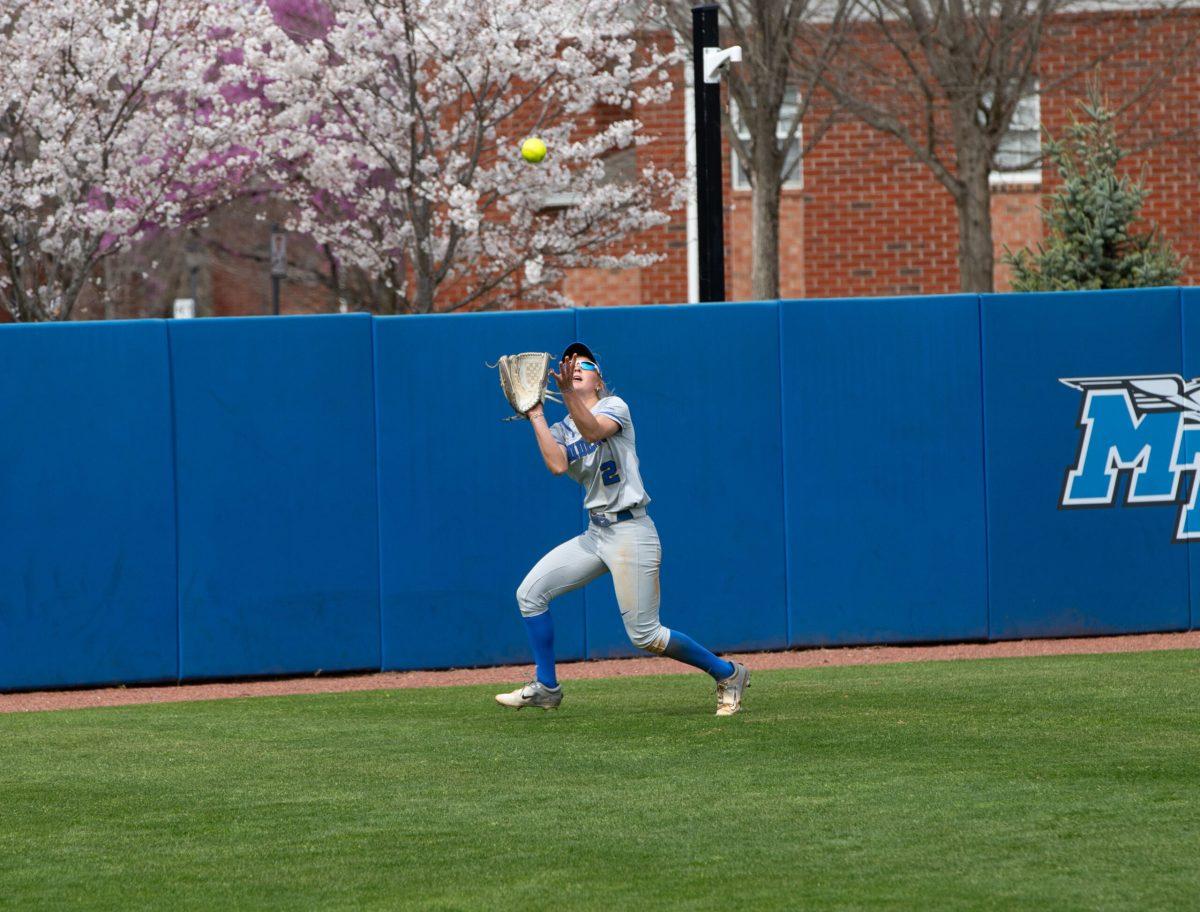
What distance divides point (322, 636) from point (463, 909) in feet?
21.4

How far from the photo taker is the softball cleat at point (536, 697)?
876 cm

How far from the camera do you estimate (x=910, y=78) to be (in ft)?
67.6

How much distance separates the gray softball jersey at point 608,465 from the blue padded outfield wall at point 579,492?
3187 millimetres

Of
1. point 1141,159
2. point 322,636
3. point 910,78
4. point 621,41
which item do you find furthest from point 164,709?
point 1141,159

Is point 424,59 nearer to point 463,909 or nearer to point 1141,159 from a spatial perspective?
point 1141,159

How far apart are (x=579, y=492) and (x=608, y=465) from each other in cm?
326

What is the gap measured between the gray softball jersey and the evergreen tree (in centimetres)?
1049

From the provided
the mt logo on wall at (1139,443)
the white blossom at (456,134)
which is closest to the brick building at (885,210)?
the white blossom at (456,134)

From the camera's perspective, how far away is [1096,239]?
59.0 feet

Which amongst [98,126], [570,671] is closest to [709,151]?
[570,671]

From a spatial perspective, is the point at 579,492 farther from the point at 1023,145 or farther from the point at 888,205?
the point at 1023,145

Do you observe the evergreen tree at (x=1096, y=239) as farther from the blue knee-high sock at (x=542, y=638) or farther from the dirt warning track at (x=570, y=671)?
the blue knee-high sock at (x=542, y=638)

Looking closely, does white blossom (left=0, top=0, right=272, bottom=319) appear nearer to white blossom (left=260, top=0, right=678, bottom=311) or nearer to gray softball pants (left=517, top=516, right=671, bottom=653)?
white blossom (left=260, top=0, right=678, bottom=311)

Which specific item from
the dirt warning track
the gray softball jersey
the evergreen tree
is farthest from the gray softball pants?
the evergreen tree
